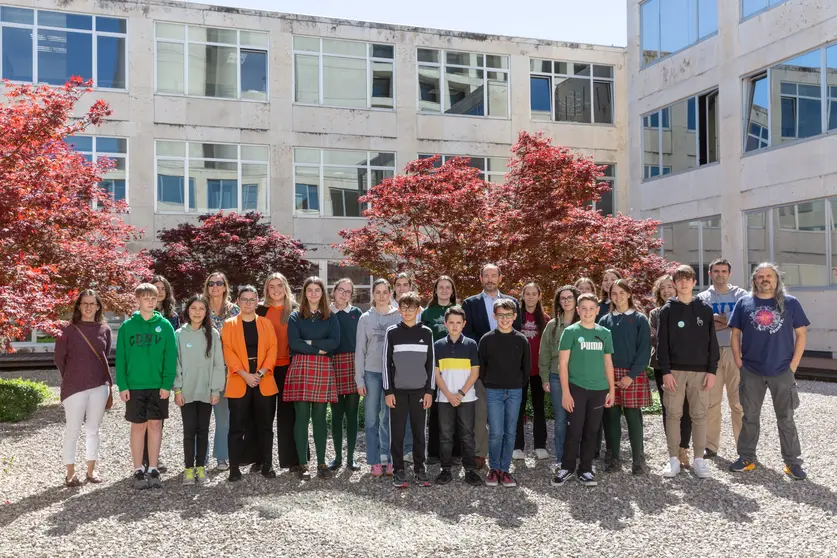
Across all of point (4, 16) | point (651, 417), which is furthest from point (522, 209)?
point (4, 16)

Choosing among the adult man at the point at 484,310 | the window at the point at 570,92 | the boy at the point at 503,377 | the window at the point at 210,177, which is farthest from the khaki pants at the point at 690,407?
the window at the point at 570,92

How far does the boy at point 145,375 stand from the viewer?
6.97 meters

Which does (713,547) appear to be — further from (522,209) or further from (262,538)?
(522,209)

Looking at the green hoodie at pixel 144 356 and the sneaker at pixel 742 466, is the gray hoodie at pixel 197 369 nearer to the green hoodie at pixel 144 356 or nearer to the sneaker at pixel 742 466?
the green hoodie at pixel 144 356

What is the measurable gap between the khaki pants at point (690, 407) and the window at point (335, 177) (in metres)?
17.2

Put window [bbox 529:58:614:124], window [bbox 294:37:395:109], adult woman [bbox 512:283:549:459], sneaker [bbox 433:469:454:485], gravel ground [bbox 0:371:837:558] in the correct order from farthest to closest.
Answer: window [bbox 529:58:614:124] → window [bbox 294:37:395:109] → adult woman [bbox 512:283:549:459] → sneaker [bbox 433:469:454:485] → gravel ground [bbox 0:371:837:558]

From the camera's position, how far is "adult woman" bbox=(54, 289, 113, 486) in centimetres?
712

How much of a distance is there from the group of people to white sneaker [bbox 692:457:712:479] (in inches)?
0.4

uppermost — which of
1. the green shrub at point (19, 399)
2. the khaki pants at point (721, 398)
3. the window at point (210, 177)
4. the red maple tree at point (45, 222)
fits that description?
the window at point (210, 177)

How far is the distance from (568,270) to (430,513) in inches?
Answer: 246

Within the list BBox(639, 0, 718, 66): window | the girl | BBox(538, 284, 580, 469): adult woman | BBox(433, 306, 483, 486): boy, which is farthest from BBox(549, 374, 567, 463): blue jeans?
BBox(639, 0, 718, 66): window

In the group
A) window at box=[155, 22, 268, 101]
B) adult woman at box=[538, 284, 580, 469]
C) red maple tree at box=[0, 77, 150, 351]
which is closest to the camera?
adult woman at box=[538, 284, 580, 469]

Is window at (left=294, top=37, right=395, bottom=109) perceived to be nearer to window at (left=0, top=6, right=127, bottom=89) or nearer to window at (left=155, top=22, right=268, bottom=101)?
window at (left=155, top=22, right=268, bottom=101)

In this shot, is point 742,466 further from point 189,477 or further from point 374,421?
point 189,477
